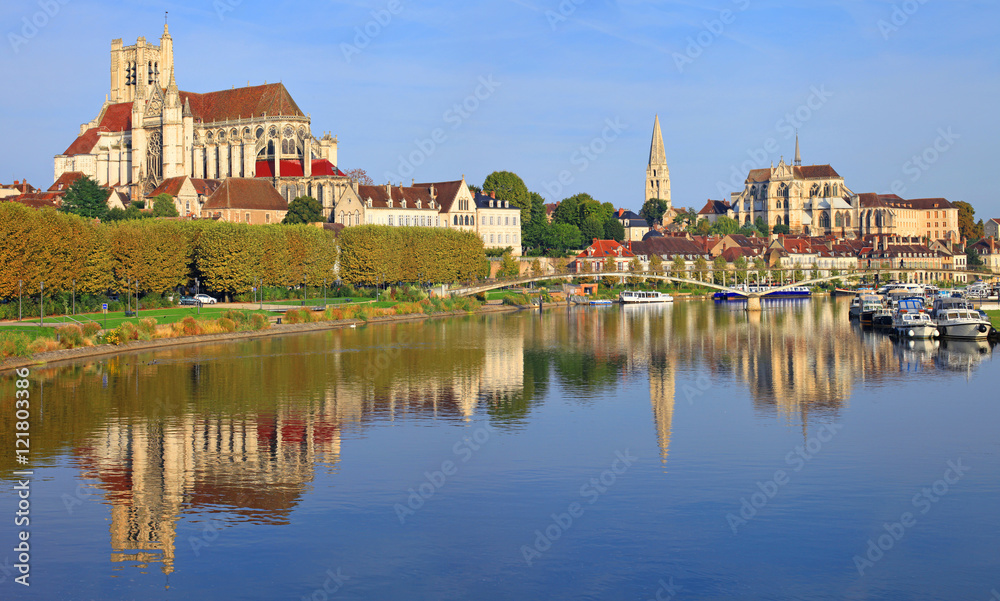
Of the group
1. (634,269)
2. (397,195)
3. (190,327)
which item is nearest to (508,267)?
(397,195)

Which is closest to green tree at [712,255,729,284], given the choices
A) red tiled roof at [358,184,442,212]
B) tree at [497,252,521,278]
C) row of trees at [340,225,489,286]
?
tree at [497,252,521,278]

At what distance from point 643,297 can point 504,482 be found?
8770cm

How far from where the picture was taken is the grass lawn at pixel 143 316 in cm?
5432

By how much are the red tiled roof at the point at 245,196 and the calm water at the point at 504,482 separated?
70.7 metres

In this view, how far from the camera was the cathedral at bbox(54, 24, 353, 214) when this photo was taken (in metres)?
128

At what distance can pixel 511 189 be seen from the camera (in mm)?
141125

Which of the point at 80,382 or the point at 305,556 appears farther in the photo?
the point at 80,382

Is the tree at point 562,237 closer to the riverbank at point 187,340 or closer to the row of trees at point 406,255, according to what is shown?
the row of trees at point 406,255

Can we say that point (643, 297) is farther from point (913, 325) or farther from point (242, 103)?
point (242, 103)

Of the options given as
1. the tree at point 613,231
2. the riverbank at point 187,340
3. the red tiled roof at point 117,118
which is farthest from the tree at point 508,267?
the red tiled roof at point 117,118

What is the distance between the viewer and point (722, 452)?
93.6 ft

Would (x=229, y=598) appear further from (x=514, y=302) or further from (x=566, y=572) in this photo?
(x=514, y=302)

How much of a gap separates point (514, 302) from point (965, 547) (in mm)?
79398

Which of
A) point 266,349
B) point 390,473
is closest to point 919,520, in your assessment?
point 390,473
